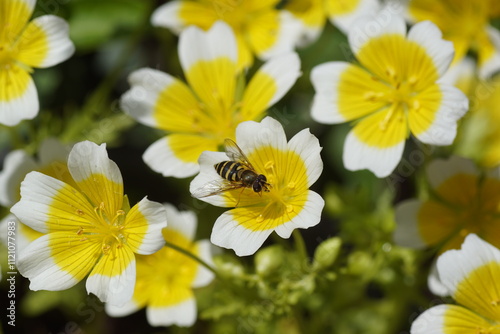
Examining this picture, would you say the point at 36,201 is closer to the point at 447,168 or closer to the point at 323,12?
the point at 447,168

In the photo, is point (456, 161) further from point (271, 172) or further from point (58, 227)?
point (58, 227)

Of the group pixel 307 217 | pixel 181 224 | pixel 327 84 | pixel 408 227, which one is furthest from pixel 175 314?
pixel 327 84

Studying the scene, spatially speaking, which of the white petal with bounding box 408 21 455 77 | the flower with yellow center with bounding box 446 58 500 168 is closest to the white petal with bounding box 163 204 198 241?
the white petal with bounding box 408 21 455 77

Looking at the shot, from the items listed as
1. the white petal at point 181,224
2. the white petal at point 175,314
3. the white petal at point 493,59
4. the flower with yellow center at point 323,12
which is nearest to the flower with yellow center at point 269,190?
the white petal at point 181,224

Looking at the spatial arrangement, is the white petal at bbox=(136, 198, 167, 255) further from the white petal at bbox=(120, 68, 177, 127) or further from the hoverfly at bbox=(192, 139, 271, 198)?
the white petal at bbox=(120, 68, 177, 127)

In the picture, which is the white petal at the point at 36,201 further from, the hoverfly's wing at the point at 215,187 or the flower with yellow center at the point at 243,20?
the flower with yellow center at the point at 243,20

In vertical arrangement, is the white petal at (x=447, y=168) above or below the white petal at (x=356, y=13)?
below

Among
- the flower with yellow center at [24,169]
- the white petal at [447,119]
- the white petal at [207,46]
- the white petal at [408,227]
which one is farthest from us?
the white petal at [207,46]
